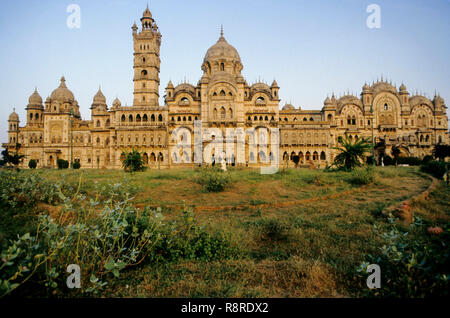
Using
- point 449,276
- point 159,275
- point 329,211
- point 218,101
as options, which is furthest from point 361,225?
point 218,101

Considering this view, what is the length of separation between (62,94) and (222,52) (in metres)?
30.2

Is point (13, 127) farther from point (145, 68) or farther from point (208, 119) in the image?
point (208, 119)

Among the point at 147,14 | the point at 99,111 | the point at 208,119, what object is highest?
the point at 147,14

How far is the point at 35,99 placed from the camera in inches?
2023

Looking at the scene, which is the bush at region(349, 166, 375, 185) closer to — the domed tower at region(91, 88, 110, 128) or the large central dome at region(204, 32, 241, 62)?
the large central dome at region(204, 32, 241, 62)

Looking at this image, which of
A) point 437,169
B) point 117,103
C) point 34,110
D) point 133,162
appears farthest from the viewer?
point 34,110

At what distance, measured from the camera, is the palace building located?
39969 millimetres

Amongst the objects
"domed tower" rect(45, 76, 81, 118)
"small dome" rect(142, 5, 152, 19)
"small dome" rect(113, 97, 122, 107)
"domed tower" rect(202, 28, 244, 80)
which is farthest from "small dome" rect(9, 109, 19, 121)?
"domed tower" rect(202, 28, 244, 80)

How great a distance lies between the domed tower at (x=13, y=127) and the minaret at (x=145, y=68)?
2622 cm

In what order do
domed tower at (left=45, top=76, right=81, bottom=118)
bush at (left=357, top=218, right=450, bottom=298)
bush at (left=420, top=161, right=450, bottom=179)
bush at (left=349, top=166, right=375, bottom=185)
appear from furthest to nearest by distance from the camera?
domed tower at (left=45, top=76, right=81, bottom=118), bush at (left=420, top=161, right=450, bottom=179), bush at (left=349, top=166, right=375, bottom=185), bush at (left=357, top=218, right=450, bottom=298)

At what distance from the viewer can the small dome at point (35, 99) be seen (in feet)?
167

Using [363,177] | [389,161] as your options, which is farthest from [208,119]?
[363,177]

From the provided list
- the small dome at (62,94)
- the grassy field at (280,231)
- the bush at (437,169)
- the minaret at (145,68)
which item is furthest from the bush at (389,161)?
the small dome at (62,94)

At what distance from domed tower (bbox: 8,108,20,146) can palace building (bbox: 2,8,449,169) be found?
0.06 m
